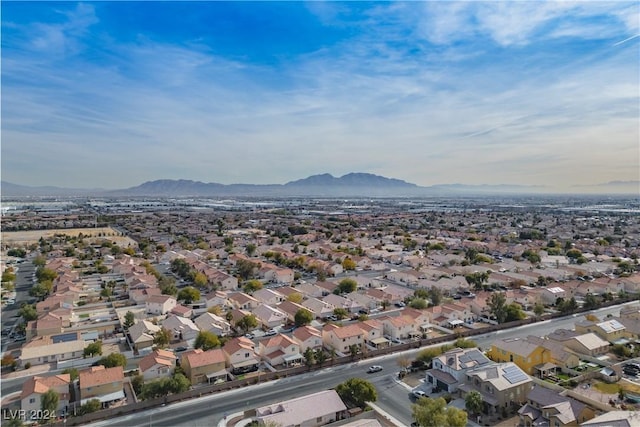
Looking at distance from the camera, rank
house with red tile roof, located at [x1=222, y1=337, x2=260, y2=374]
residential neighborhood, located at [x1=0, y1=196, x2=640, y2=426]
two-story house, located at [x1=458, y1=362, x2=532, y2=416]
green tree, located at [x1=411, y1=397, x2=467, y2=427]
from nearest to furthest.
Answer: green tree, located at [x1=411, y1=397, x2=467, y2=427]
two-story house, located at [x1=458, y1=362, x2=532, y2=416]
residential neighborhood, located at [x1=0, y1=196, x2=640, y2=426]
house with red tile roof, located at [x1=222, y1=337, x2=260, y2=374]

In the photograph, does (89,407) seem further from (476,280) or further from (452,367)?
(476,280)

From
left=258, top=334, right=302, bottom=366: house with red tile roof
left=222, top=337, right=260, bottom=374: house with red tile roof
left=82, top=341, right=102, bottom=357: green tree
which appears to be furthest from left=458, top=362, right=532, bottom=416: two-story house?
left=82, top=341, right=102, bottom=357: green tree

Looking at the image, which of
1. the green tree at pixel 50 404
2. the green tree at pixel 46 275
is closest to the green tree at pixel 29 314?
the green tree at pixel 46 275

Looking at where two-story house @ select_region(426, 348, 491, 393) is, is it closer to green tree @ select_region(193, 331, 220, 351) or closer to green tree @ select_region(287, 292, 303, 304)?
green tree @ select_region(193, 331, 220, 351)

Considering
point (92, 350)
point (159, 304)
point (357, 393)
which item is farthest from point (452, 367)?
point (159, 304)

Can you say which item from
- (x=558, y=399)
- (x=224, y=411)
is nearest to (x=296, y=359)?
(x=224, y=411)

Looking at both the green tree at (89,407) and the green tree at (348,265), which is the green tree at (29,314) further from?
the green tree at (348,265)

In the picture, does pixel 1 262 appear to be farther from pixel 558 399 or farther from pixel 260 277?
pixel 558 399
